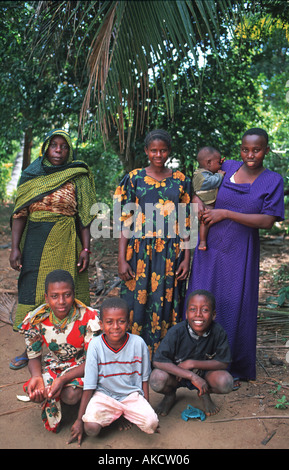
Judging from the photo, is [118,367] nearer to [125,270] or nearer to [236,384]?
[125,270]

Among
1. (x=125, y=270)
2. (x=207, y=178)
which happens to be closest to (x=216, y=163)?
(x=207, y=178)

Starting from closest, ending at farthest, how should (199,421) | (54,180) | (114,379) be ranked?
(114,379) < (199,421) < (54,180)

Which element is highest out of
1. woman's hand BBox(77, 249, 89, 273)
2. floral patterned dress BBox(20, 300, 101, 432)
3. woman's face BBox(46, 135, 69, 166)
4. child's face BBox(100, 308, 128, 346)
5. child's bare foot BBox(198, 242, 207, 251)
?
woman's face BBox(46, 135, 69, 166)

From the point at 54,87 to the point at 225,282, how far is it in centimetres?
410

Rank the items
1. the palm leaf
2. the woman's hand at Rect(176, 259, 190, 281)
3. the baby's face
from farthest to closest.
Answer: the palm leaf → the woman's hand at Rect(176, 259, 190, 281) → the baby's face

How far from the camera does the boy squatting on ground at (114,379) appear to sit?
7.85ft

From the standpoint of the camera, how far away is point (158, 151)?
9.97ft

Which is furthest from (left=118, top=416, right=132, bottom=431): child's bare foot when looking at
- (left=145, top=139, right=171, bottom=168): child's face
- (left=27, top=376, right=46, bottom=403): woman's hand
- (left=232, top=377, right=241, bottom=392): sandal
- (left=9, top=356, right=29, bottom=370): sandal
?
(left=145, top=139, right=171, bottom=168): child's face

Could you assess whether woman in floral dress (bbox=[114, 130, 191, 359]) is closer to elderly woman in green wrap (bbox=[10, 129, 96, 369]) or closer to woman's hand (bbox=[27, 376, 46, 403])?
elderly woman in green wrap (bbox=[10, 129, 96, 369])

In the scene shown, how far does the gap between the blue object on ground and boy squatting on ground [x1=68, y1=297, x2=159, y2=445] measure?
25 cm

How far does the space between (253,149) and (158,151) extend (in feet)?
2.05

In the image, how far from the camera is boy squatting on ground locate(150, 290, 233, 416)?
2.62 meters
